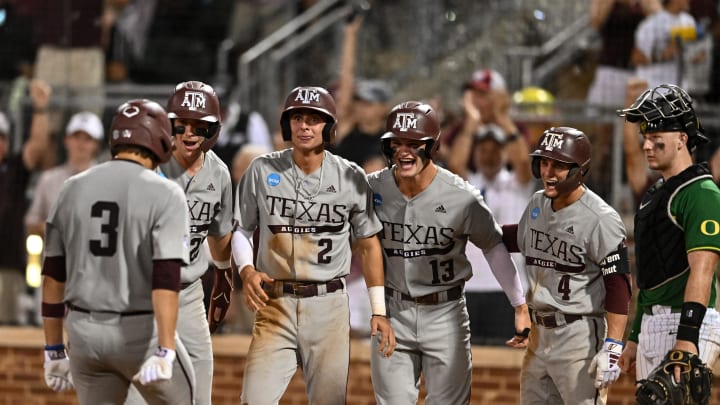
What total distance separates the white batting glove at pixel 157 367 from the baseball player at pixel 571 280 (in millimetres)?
1968

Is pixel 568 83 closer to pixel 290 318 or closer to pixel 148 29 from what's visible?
pixel 148 29

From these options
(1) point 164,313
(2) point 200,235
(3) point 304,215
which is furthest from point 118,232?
(3) point 304,215

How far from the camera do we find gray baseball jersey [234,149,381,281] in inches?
227

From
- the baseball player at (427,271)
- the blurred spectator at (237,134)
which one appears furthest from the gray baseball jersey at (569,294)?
the blurred spectator at (237,134)

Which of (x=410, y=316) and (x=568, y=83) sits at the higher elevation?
(x=568, y=83)

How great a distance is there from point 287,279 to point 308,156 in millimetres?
596

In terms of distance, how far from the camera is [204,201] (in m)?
5.86

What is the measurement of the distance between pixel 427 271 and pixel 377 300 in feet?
1.02

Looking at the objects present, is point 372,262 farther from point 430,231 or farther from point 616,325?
point 616,325

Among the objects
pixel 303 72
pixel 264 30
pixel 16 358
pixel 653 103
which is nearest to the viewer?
pixel 653 103

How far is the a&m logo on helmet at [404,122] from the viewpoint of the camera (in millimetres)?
5695

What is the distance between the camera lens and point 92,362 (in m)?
4.68

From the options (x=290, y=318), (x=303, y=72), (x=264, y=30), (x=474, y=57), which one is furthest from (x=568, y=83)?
(x=290, y=318)

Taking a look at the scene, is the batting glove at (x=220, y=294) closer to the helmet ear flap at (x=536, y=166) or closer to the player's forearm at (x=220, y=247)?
the player's forearm at (x=220, y=247)
